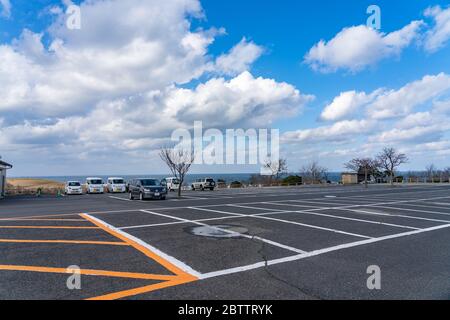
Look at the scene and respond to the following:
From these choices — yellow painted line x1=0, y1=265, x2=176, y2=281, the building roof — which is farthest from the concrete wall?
yellow painted line x1=0, y1=265, x2=176, y2=281

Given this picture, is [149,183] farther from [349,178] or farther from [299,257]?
[349,178]

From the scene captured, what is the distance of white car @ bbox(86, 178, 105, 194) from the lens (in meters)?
35.2

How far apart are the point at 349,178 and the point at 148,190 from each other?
156ft

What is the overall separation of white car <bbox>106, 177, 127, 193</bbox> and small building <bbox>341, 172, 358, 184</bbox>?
4091 centimetres

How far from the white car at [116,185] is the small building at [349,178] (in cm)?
4091

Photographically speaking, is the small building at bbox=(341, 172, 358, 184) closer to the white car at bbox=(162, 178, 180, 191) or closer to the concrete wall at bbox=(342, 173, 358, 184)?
the concrete wall at bbox=(342, 173, 358, 184)

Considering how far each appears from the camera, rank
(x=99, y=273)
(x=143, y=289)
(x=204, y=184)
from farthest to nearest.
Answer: (x=204, y=184) → (x=99, y=273) → (x=143, y=289)

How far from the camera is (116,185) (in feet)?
119

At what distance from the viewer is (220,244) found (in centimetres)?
771

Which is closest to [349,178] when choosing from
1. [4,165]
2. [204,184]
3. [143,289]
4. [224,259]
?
[204,184]
